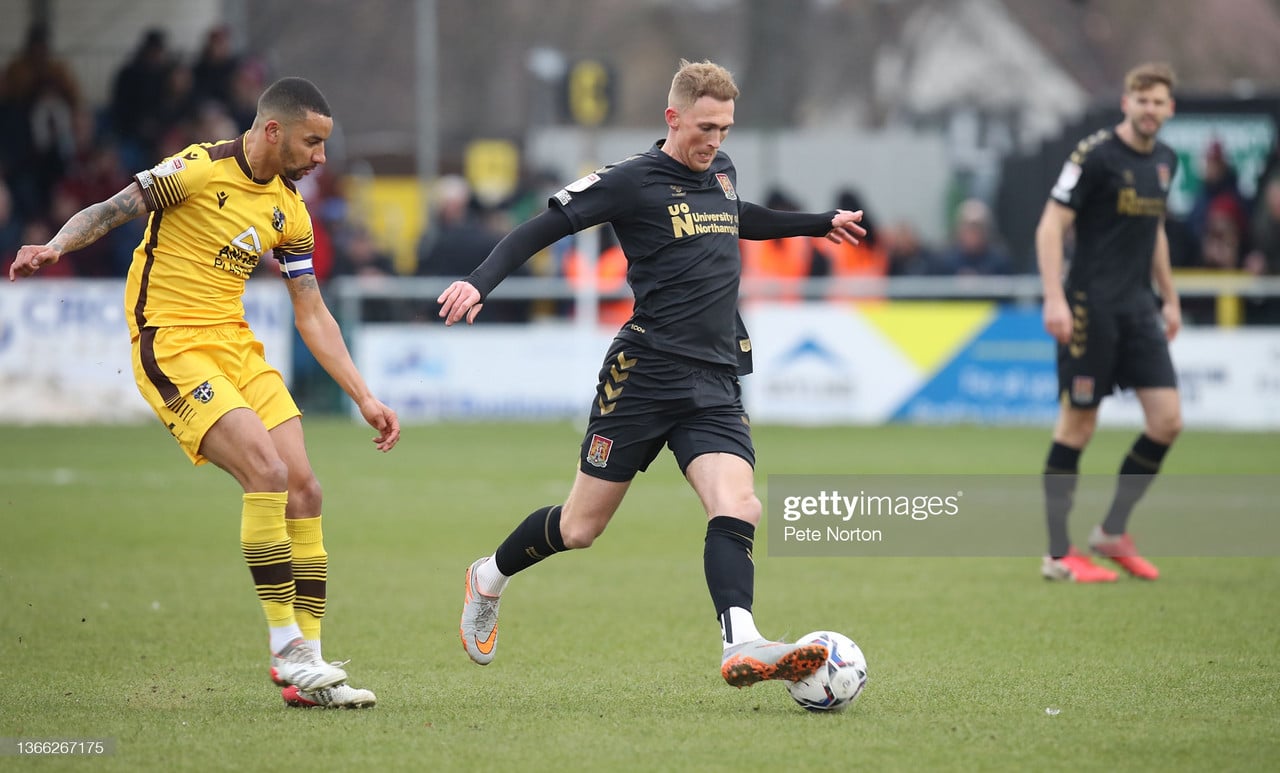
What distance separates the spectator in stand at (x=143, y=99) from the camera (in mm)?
21234

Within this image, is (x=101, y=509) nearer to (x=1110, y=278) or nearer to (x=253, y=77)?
(x=1110, y=278)

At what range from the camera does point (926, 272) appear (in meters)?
19.4

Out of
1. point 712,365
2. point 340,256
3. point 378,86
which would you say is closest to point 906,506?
point 712,365

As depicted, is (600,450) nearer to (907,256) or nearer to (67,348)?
(67,348)

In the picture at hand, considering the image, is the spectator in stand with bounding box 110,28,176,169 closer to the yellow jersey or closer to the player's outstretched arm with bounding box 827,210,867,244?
the yellow jersey

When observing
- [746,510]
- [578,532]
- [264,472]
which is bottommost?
[578,532]

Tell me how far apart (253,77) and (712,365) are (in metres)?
16.2

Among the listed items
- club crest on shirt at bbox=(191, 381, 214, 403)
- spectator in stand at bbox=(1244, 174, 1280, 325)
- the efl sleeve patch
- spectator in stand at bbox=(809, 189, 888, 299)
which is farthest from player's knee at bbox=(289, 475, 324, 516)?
spectator in stand at bbox=(809, 189, 888, 299)

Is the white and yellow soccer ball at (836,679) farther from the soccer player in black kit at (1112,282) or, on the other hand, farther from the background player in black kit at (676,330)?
the soccer player in black kit at (1112,282)

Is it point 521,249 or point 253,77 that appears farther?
point 253,77

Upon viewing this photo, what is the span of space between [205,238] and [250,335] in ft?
1.51

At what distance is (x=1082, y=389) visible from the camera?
29.9ft

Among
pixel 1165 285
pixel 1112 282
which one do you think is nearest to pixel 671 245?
pixel 1112 282

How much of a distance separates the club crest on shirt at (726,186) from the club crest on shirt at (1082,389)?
324cm
